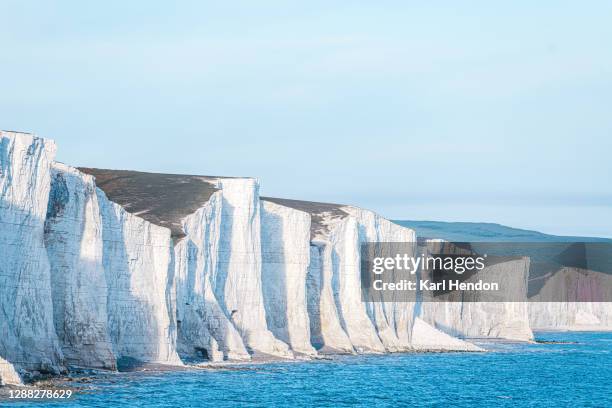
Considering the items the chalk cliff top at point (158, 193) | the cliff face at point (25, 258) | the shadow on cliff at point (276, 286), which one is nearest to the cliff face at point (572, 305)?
the shadow on cliff at point (276, 286)

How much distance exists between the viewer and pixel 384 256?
83.4 metres

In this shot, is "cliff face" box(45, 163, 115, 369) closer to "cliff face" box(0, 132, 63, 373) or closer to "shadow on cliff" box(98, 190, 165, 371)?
"shadow on cliff" box(98, 190, 165, 371)

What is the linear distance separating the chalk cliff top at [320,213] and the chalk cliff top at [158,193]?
33.3ft

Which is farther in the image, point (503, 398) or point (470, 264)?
point (470, 264)

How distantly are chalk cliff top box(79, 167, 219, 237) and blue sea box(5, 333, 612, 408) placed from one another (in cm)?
943

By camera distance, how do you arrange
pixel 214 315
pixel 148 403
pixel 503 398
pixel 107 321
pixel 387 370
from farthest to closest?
pixel 387 370 < pixel 214 315 < pixel 503 398 < pixel 107 321 < pixel 148 403

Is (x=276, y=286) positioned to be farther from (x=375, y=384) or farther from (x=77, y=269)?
(x=77, y=269)

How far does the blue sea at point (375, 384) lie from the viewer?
43812mm

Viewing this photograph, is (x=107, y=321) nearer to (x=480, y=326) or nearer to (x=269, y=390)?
(x=269, y=390)

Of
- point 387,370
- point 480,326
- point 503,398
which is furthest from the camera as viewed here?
point 480,326

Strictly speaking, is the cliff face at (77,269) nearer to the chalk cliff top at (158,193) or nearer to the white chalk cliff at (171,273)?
the white chalk cliff at (171,273)

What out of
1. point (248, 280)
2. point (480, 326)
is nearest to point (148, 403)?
point (248, 280)

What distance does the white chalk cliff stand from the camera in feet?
139

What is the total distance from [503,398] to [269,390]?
1195cm
